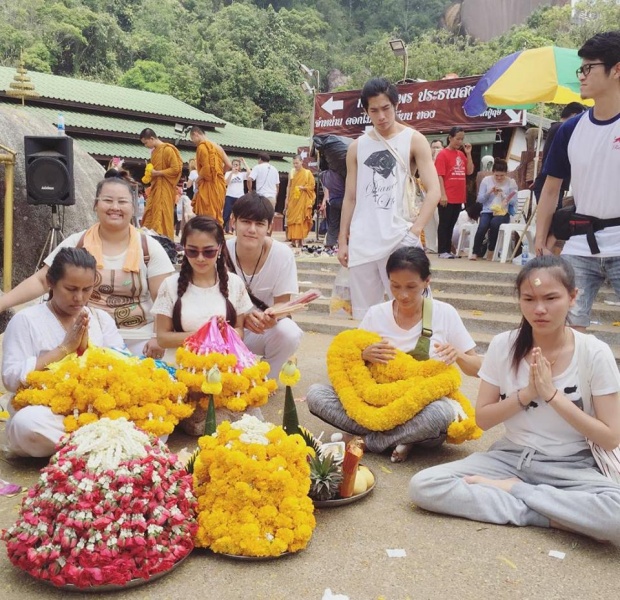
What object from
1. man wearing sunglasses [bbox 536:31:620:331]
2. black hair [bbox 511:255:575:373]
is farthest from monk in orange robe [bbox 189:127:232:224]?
black hair [bbox 511:255:575:373]

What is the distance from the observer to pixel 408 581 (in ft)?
7.60

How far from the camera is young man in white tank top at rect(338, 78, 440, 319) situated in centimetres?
414

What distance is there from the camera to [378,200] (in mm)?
4238

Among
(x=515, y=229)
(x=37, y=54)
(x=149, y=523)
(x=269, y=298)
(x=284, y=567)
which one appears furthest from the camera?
(x=37, y=54)

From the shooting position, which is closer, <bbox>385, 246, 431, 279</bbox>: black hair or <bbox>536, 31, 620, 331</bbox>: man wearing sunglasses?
<bbox>536, 31, 620, 331</bbox>: man wearing sunglasses

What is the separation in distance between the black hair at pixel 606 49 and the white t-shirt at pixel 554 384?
4.53 feet

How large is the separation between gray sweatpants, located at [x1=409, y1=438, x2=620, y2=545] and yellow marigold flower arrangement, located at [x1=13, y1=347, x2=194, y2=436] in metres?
1.28

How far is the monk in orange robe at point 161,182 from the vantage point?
33.6 feet

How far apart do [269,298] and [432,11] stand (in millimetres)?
60081

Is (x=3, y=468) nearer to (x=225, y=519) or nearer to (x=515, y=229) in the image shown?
(x=225, y=519)

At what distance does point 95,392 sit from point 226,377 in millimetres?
709

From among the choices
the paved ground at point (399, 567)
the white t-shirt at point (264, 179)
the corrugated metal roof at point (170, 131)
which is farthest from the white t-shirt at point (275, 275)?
the corrugated metal roof at point (170, 131)

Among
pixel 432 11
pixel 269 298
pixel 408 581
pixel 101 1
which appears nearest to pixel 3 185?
pixel 269 298

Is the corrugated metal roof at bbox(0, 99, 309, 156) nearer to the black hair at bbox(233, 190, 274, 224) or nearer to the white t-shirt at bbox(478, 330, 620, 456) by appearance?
the black hair at bbox(233, 190, 274, 224)
